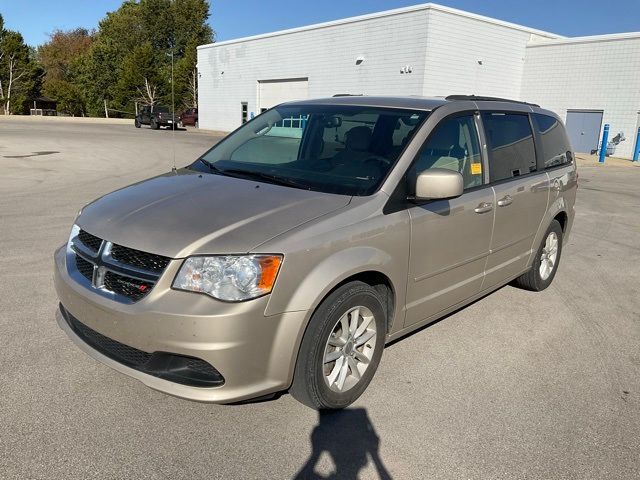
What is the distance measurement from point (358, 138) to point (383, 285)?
112cm

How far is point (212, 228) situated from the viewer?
2.82 meters

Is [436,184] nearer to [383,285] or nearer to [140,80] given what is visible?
[383,285]

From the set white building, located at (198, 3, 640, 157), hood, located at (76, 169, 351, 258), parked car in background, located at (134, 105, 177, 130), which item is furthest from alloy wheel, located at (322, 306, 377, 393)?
parked car in background, located at (134, 105, 177, 130)

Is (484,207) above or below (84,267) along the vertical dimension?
above

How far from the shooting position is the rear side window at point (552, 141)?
16.8 ft

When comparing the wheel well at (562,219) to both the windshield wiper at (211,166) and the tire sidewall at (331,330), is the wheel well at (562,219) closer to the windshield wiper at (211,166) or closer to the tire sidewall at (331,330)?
the tire sidewall at (331,330)

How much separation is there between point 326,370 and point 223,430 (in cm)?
67

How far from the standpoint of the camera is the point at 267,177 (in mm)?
3641

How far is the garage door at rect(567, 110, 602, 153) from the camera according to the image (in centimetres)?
2619

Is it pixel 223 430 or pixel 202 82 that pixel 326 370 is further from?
pixel 202 82

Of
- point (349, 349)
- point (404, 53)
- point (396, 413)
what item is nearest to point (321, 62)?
point (404, 53)

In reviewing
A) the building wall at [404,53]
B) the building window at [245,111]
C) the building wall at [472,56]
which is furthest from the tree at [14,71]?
the building wall at [472,56]

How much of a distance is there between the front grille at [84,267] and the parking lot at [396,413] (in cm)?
75

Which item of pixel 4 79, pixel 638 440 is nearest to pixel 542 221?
pixel 638 440
